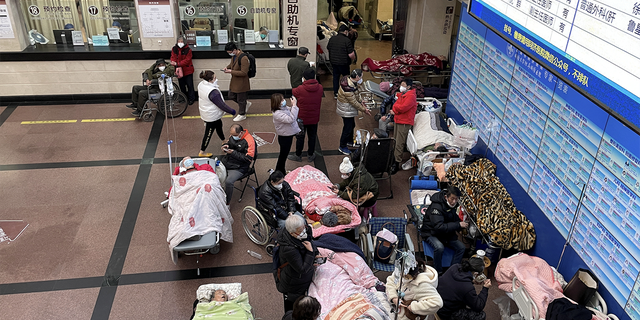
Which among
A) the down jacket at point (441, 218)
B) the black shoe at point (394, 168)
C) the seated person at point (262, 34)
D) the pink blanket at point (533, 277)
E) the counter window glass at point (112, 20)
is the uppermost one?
the counter window glass at point (112, 20)

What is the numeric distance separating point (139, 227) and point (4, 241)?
1691 mm

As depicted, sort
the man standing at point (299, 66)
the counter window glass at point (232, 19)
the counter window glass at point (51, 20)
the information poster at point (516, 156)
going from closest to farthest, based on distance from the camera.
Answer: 1. the information poster at point (516, 156)
2. the man standing at point (299, 66)
3. the counter window glass at point (51, 20)
4. the counter window glass at point (232, 19)

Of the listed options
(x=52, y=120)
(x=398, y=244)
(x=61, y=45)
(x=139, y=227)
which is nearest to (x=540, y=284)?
(x=398, y=244)

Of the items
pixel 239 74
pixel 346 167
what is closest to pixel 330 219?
pixel 346 167

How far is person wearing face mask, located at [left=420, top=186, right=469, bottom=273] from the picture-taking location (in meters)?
5.41

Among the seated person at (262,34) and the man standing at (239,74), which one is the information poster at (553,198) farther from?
the seated person at (262,34)

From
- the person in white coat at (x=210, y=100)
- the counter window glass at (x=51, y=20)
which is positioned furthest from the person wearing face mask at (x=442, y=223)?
the counter window glass at (x=51, y=20)

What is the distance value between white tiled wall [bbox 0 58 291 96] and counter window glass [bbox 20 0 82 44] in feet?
2.23

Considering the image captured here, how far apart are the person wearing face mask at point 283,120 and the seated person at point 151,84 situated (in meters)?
3.40

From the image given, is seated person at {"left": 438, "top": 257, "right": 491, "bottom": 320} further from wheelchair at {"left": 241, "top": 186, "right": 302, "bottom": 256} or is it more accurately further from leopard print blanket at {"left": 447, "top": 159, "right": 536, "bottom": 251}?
wheelchair at {"left": 241, "top": 186, "right": 302, "bottom": 256}

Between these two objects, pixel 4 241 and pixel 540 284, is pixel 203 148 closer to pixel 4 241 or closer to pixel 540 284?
pixel 4 241

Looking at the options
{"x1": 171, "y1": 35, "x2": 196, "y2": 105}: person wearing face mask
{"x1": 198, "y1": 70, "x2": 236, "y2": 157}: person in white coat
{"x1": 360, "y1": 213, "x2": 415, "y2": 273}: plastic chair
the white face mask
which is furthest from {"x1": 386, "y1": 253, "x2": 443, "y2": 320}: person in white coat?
{"x1": 171, "y1": 35, "x2": 196, "y2": 105}: person wearing face mask

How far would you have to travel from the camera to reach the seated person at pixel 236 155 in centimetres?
661

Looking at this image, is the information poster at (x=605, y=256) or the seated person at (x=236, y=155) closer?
the information poster at (x=605, y=256)
